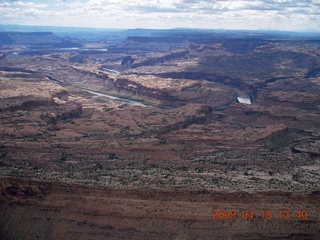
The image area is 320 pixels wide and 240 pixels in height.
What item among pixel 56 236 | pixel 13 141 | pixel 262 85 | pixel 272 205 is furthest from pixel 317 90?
pixel 56 236

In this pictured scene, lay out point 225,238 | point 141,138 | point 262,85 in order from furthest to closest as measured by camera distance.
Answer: point 262,85, point 141,138, point 225,238

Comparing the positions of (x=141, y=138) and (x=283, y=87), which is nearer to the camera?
(x=141, y=138)

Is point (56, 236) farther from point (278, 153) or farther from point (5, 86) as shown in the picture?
point (5, 86)
